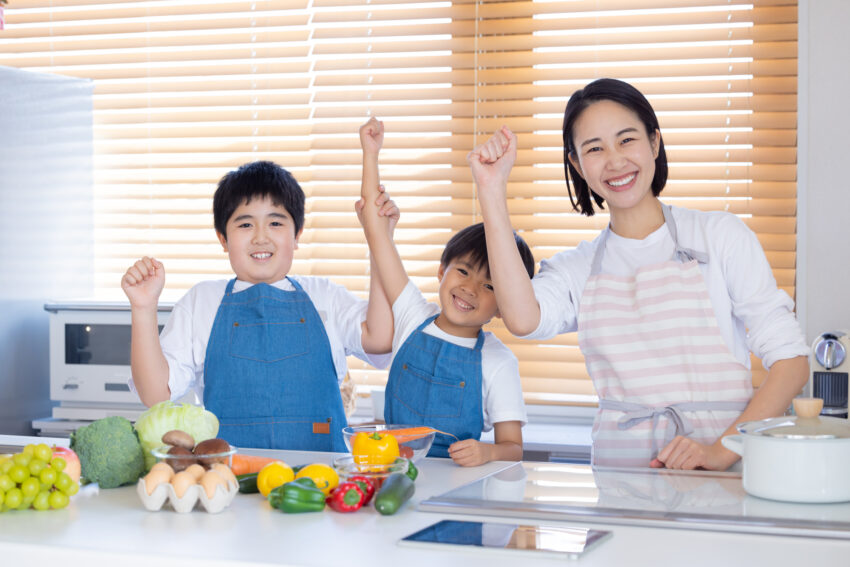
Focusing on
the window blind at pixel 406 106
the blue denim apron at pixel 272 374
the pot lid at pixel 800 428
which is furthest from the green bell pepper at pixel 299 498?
the window blind at pixel 406 106

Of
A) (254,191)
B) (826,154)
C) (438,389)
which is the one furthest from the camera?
(826,154)

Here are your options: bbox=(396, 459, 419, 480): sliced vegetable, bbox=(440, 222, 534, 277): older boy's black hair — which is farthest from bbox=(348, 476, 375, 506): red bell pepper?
bbox=(440, 222, 534, 277): older boy's black hair

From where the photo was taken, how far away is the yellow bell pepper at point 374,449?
4.31 feet

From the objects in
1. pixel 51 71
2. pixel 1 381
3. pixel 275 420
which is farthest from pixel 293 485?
pixel 51 71

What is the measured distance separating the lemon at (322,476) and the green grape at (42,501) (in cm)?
32

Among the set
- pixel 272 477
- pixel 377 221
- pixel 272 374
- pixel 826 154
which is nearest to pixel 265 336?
pixel 272 374

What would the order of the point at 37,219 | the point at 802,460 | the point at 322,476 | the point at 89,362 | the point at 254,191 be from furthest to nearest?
the point at 37,219, the point at 89,362, the point at 254,191, the point at 322,476, the point at 802,460

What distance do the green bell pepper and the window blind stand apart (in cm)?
166

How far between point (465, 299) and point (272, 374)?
0.41 meters

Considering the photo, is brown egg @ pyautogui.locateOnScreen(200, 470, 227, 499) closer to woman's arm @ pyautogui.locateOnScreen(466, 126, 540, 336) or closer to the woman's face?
woman's arm @ pyautogui.locateOnScreen(466, 126, 540, 336)

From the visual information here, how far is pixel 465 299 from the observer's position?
5.98ft

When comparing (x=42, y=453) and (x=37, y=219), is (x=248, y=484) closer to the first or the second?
(x=42, y=453)

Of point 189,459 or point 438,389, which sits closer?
point 189,459

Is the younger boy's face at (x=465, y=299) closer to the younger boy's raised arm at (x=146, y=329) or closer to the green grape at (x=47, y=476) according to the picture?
the younger boy's raised arm at (x=146, y=329)
